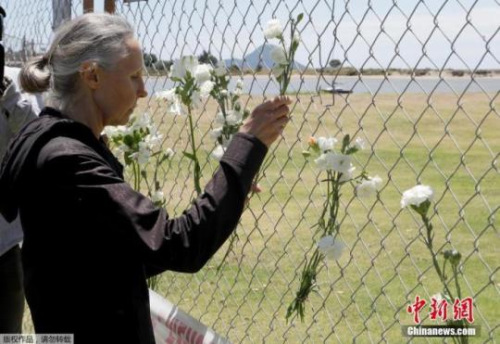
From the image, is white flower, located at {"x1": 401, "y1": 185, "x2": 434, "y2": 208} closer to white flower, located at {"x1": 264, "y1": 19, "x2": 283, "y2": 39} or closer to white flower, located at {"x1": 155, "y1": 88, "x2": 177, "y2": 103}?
white flower, located at {"x1": 264, "y1": 19, "x2": 283, "y2": 39}

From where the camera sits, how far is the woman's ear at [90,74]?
1935 mm

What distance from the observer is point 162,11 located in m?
3.11

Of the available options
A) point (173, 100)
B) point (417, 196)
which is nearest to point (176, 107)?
point (173, 100)

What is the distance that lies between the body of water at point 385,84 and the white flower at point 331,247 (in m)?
0.42

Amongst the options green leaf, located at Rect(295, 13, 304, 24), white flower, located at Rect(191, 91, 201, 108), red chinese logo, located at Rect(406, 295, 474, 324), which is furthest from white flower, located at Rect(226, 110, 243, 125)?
red chinese logo, located at Rect(406, 295, 474, 324)

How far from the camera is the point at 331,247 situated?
208 centimetres

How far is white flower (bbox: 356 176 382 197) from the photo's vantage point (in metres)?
2.04

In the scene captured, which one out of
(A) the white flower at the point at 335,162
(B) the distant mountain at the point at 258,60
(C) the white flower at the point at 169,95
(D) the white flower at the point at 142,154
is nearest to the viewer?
(A) the white flower at the point at 335,162

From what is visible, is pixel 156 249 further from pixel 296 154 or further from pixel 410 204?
pixel 296 154

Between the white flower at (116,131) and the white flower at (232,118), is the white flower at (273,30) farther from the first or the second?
the white flower at (116,131)

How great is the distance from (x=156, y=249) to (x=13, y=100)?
66.9 inches

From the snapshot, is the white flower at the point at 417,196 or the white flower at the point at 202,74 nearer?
the white flower at the point at 417,196

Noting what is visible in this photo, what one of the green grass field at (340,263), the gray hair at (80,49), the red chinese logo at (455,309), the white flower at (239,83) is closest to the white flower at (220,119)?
the white flower at (239,83)

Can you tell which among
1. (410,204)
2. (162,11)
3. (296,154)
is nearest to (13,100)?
(162,11)
